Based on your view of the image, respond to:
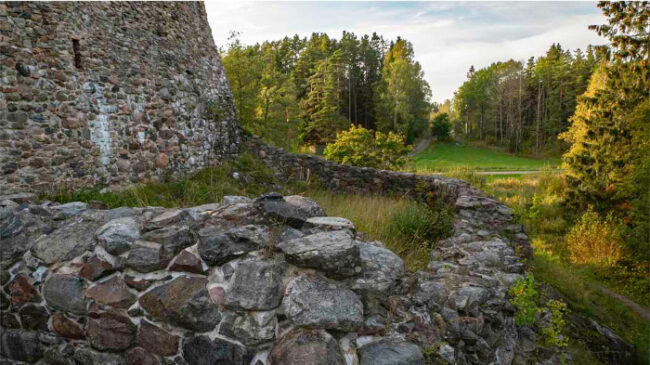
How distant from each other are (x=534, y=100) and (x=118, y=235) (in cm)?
5052

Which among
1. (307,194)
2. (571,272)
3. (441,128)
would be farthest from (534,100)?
(307,194)

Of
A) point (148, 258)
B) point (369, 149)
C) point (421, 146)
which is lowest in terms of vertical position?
point (421, 146)

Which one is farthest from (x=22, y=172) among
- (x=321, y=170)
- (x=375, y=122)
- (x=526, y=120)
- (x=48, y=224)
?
(x=526, y=120)

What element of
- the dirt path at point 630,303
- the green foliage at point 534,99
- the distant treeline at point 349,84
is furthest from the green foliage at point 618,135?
the green foliage at point 534,99

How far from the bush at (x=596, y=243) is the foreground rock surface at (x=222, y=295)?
9.37 m

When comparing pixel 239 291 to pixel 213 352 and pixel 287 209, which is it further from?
pixel 287 209

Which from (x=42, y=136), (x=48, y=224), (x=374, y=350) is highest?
(x=42, y=136)

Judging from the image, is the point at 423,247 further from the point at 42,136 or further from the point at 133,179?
the point at 42,136

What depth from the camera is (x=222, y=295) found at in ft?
8.09

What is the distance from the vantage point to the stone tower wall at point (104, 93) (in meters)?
5.49

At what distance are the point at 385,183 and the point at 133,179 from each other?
6.16 meters

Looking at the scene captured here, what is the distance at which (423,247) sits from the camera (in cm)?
527

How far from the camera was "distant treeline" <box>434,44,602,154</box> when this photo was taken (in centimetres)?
3847

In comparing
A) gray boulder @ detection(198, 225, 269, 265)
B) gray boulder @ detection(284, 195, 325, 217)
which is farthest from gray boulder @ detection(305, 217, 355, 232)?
gray boulder @ detection(198, 225, 269, 265)
